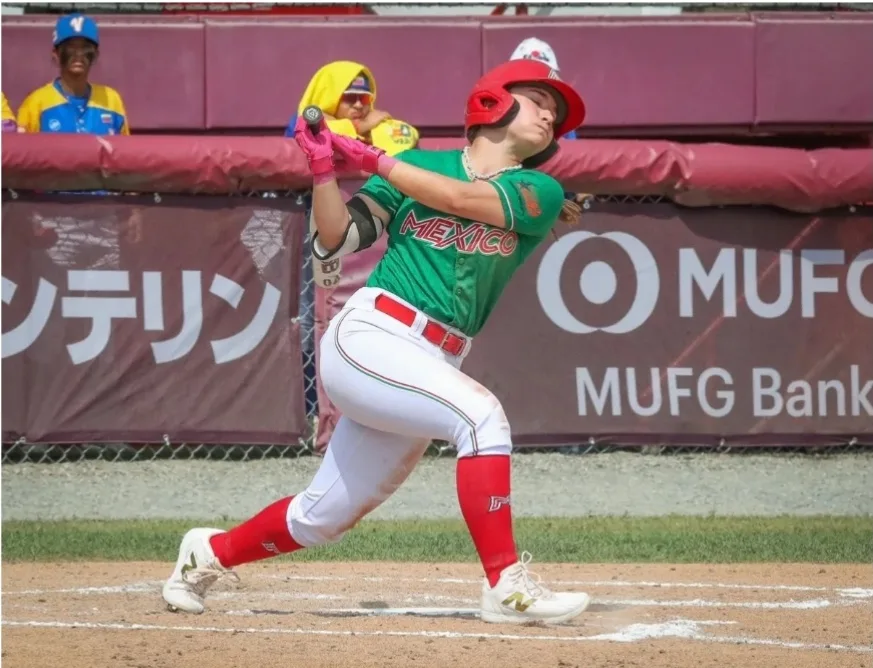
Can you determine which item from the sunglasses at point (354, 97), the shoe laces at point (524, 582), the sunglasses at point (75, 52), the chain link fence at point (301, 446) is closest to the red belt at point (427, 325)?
the shoe laces at point (524, 582)

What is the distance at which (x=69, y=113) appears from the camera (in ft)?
26.9

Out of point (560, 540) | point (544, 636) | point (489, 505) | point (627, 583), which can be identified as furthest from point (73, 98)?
point (544, 636)

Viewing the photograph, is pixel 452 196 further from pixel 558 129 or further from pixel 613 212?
pixel 613 212

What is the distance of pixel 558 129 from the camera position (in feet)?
14.6

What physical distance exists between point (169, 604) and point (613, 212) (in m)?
3.98

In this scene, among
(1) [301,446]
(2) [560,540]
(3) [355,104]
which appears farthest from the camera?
(3) [355,104]

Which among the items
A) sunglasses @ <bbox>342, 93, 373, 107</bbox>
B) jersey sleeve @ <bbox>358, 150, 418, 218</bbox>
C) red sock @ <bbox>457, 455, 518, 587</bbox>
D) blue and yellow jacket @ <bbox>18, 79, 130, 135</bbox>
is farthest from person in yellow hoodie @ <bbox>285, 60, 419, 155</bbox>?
red sock @ <bbox>457, 455, 518, 587</bbox>

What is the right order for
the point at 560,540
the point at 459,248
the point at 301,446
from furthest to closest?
1. the point at 301,446
2. the point at 560,540
3. the point at 459,248

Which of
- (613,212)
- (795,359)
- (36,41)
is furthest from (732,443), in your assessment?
(36,41)

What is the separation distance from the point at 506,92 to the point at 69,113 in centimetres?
462

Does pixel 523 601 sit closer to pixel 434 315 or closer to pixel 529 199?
pixel 434 315

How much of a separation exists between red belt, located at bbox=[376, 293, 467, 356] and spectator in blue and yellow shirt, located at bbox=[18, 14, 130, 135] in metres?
4.46

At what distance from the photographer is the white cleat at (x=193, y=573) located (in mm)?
4438

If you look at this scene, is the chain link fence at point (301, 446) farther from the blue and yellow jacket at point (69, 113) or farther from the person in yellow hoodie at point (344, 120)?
the blue and yellow jacket at point (69, 113)
